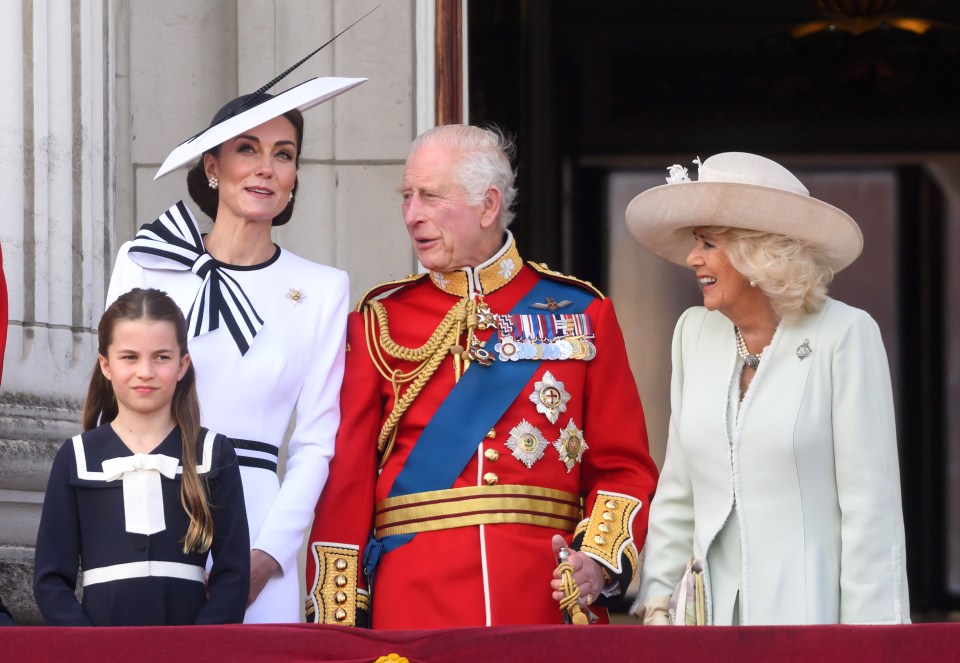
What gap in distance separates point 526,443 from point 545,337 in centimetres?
24

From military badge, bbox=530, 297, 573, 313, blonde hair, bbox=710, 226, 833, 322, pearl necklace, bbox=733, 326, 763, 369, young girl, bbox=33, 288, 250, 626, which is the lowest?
young girl, bbox=33, 288, 250, 626

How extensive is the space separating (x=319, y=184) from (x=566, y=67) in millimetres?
2603

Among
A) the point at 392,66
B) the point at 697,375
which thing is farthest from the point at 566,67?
the point at 697,375

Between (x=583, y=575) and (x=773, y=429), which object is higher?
(x=773, y=429)

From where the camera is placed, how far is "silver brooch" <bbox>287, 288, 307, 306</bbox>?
393 cm

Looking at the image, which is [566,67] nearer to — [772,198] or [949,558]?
[949,558]

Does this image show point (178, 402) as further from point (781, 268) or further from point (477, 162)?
point (781, 268)

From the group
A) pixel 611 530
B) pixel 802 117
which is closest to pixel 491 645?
pixel 611 530

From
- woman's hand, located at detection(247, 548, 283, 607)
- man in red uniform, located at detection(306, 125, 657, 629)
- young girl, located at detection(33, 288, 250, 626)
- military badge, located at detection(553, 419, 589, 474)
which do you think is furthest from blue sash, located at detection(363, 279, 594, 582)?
young girl, located at detection(33, 288, 250, 626)

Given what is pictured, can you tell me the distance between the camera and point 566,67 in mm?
7910

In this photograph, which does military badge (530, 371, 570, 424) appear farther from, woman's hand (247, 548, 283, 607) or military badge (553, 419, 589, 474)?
woman's hand (247, 548, 283, 607)

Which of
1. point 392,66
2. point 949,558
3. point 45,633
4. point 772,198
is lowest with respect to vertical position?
point 949,558

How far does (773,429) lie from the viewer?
A: 11.9ft

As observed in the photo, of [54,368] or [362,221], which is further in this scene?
[362,221]
